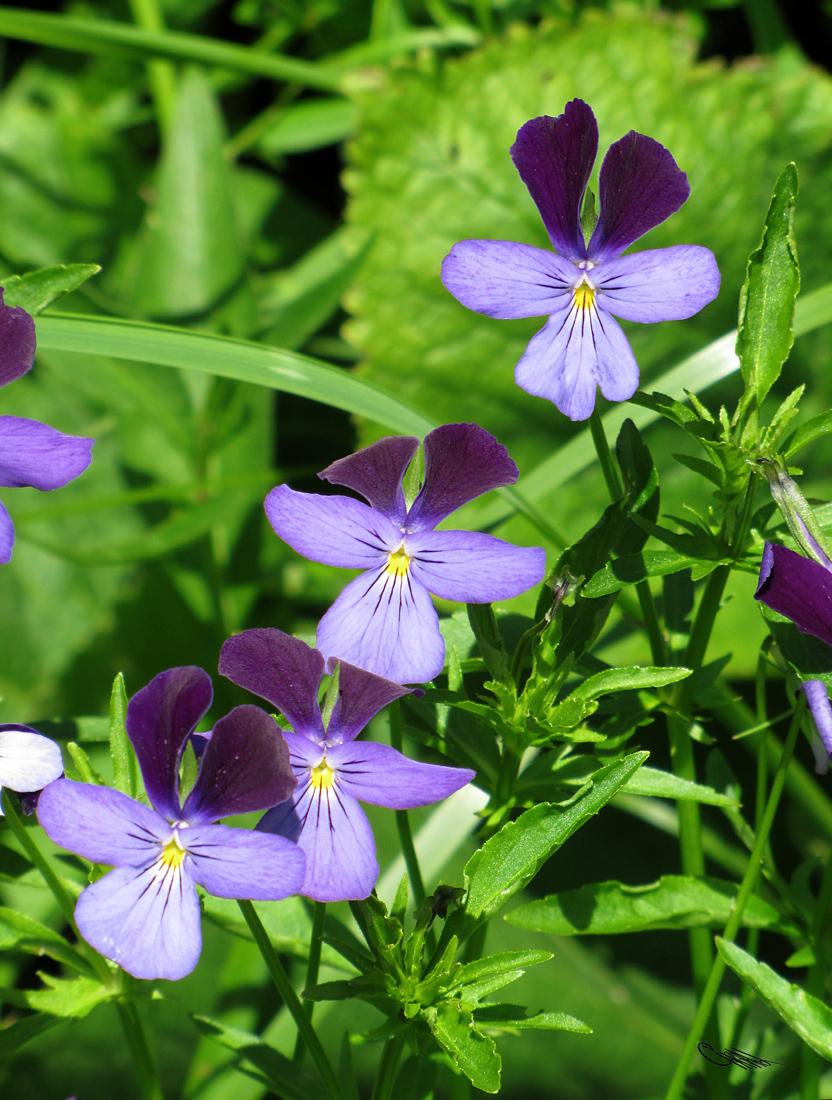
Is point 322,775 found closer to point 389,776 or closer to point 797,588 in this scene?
point 389,776

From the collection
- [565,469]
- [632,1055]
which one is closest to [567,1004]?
[632,1055]

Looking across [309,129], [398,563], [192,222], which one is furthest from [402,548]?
[309,129]

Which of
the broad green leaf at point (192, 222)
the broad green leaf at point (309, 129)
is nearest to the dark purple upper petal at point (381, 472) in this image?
the broad green leaf at point (192, 222)

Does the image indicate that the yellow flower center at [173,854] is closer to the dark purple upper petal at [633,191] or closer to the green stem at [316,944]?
the green stem at [316,944]

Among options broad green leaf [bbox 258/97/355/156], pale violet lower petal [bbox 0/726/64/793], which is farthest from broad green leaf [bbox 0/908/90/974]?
broad green leaf [bbox 258/97/355/156]

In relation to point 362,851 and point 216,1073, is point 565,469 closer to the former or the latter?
point 362,851

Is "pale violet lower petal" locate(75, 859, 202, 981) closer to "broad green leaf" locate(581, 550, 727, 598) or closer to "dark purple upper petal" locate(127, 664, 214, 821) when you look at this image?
"dark purple upper petal" locate(127, 664, 214, 821)
